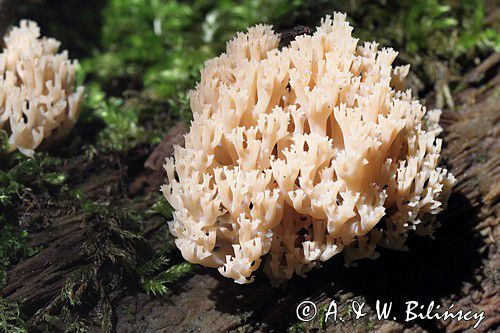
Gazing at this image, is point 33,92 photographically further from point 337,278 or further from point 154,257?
point 337,278

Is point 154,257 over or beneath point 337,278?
over

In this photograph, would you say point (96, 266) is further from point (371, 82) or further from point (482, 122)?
point (482, 122)

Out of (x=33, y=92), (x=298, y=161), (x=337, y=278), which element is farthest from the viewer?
(x=33, y=92)

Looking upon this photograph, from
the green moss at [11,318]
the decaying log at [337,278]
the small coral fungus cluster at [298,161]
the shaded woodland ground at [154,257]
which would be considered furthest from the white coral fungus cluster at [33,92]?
the small coral fungus cluster at [298,161]

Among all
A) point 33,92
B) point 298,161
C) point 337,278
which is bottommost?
point 337,278

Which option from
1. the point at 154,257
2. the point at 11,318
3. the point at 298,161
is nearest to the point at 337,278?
the point at 298,161

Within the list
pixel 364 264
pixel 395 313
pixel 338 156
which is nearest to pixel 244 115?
pixel 338 156
